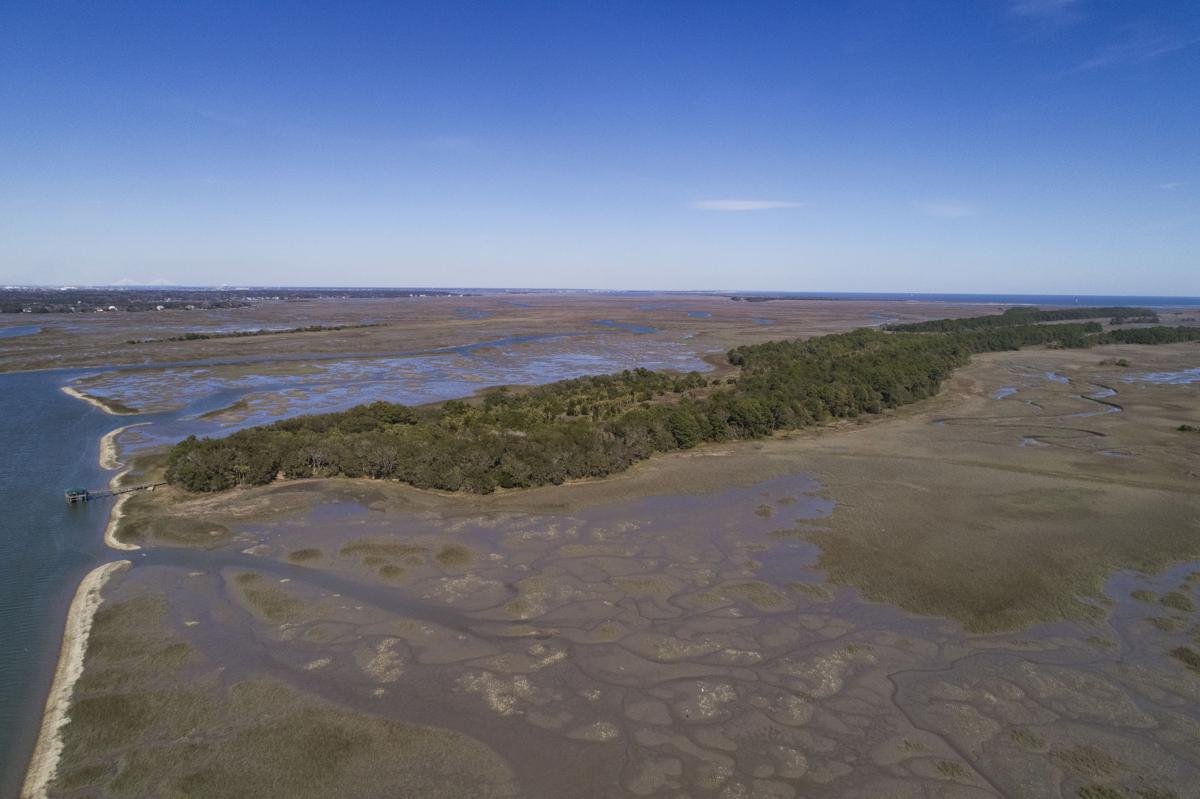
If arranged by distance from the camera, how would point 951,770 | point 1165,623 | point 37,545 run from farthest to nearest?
point 37,545
point 1165,623
point 951,770

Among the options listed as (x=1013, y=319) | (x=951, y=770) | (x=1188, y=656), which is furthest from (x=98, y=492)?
(x=1013, y=319)

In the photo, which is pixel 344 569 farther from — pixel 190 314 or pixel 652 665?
pixel 190 314

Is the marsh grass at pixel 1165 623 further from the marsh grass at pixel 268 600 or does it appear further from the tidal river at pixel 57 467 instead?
the tidal river at pixel 57 467

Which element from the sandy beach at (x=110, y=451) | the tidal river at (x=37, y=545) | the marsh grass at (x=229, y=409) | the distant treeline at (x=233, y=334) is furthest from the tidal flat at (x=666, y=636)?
the distant treeline at (x=233, y=334)

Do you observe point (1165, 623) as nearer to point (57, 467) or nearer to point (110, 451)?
point (57, 467)

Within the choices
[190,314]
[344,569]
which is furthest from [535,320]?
[344,569]

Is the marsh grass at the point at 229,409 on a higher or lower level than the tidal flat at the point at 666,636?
higher
